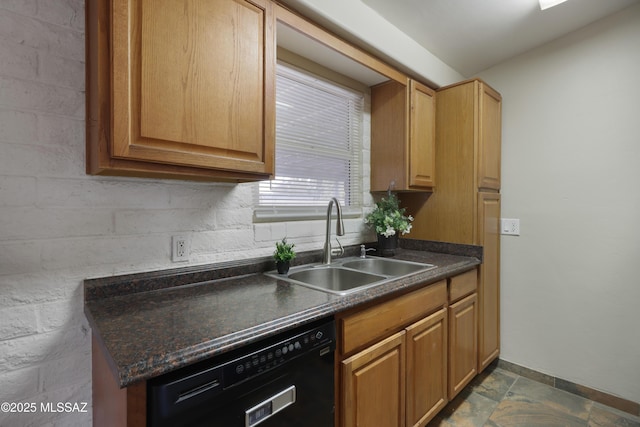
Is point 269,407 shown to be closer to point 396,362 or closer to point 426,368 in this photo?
point 396,362

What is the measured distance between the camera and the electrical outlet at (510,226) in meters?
2.34

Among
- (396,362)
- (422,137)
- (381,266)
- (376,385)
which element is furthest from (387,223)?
(376,385)

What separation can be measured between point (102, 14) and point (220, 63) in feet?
1.15

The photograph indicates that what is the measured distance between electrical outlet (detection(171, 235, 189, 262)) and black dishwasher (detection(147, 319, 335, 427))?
624mm

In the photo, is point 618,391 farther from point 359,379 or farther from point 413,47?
point 413,47

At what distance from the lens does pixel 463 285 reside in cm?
195

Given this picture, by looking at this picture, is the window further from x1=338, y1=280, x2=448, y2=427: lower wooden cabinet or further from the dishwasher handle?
the dishwasher handle

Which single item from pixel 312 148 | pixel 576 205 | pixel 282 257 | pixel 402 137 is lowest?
pixel 282 257

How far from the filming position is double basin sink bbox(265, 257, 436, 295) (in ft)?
5.51

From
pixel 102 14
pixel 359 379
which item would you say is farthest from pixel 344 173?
pixel 102 14

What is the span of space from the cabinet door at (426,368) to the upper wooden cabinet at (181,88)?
1.09m

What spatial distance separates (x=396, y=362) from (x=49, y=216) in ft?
4.78

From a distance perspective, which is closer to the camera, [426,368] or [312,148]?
[426,368]

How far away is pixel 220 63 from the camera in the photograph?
1.13 meters
